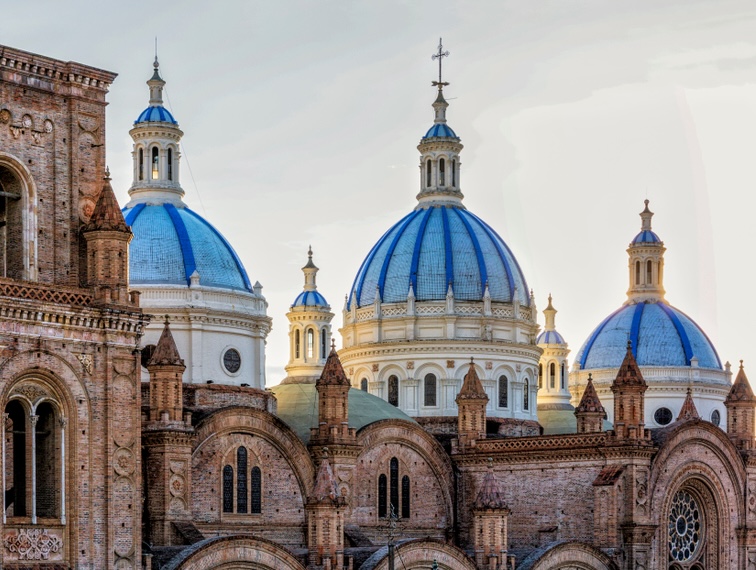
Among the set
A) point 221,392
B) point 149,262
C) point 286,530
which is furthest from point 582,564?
point 149,262

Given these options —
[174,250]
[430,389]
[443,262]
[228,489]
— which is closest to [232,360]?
[174,250]

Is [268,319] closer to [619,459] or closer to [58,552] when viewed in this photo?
[619,459]

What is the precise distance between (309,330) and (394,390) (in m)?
5.82

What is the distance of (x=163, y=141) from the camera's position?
63.7m

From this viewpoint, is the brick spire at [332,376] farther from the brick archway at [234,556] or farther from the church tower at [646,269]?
the church tower at [646,269]

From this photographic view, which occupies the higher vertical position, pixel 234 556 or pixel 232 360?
pixel 232 360

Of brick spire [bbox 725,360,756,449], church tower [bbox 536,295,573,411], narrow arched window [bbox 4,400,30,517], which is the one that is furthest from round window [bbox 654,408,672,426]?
narrow arched window [bbox 4,400,30,517]

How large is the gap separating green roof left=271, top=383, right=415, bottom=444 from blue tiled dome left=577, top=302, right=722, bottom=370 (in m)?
29.2

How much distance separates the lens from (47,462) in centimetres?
3950

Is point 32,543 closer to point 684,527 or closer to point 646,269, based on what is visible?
point 684,527

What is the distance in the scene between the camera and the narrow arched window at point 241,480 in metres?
53.6

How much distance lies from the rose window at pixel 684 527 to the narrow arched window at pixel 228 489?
811 inches

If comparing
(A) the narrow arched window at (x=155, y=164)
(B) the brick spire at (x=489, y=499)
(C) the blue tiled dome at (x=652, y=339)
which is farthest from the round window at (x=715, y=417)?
(A) the narrow arched window at (x=155, y=164)

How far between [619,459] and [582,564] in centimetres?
461
